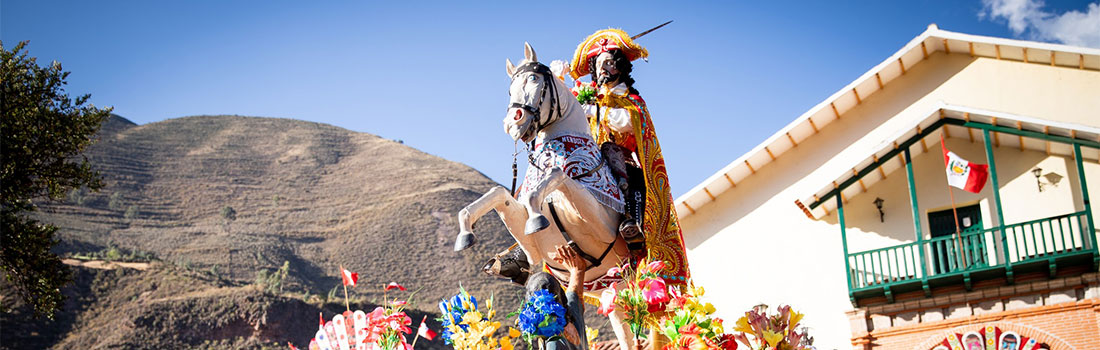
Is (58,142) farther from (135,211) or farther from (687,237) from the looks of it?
(135,211)

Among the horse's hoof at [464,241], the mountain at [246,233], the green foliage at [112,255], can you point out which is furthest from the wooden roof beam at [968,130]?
the green foliage at [112,255]

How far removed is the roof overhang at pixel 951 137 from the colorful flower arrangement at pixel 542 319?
13902 mm

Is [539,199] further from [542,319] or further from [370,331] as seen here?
[370,331]

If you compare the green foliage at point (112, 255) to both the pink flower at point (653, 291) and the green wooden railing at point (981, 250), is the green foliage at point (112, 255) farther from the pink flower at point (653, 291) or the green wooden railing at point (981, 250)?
the pink flower at point (653, 291)

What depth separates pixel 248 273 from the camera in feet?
309

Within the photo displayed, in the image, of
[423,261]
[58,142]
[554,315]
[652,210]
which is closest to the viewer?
[554,315]

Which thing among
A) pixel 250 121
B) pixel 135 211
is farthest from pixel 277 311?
pixel 250 121

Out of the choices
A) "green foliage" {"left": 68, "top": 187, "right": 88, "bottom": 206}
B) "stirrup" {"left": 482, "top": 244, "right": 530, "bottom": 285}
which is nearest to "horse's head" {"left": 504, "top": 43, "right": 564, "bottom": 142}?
"stirrup" {"left": 482, "top": 244, "right": 530, "bottom": 285}

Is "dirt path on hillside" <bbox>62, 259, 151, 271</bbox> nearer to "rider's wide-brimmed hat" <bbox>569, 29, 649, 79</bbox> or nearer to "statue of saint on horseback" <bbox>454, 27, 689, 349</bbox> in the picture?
"rider's wide-brimmed hat" <bbox>569, 29, 649, 79</bbox>

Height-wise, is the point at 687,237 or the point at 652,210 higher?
the point at 687,237

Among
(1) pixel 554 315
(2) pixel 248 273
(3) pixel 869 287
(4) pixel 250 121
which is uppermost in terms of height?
(4) pixel 250 121

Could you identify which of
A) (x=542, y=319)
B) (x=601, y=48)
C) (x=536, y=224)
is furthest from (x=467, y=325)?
(x=601, y=48)

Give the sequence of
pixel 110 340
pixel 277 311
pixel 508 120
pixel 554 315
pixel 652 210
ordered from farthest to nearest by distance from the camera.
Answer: pixel 277 311, pixel 110 340, pixel 652 210, pixel 508 120, pixel 554 315

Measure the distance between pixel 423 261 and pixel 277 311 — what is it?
110 feet
